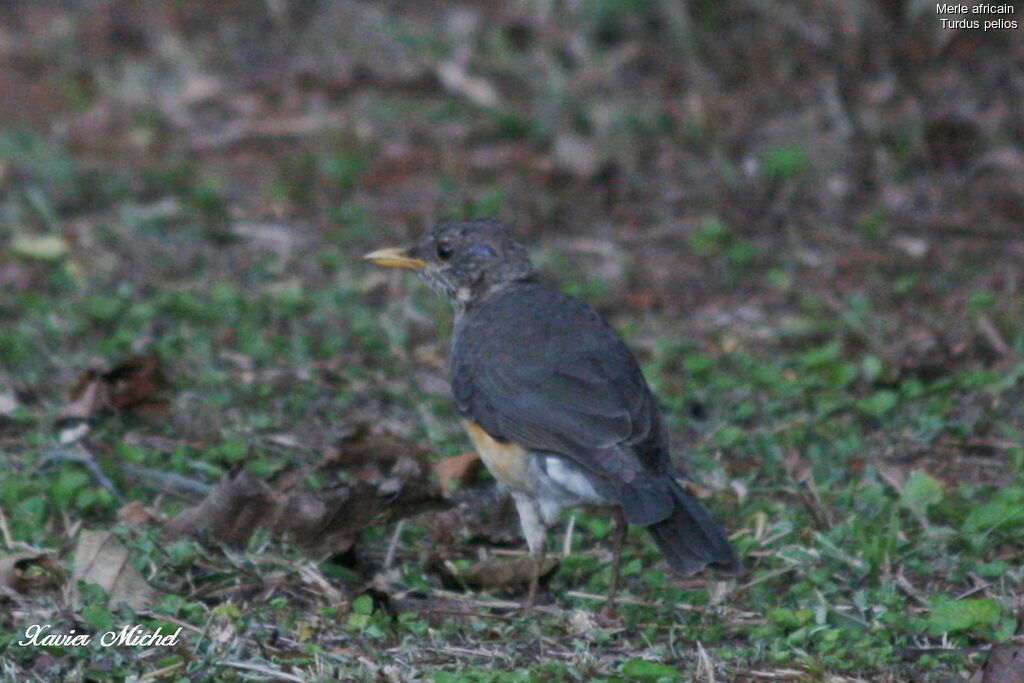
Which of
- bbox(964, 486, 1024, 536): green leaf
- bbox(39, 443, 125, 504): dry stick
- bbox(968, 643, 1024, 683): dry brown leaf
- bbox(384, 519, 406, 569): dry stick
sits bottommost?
bbox(964, 486, 1024, 536): green leaf

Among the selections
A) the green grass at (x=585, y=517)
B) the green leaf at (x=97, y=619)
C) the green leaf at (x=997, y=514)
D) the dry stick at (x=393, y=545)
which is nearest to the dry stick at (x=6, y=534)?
the green grass at (x=585, y=517)

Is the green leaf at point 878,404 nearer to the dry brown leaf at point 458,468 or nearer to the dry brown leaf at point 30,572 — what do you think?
the dry brown leaf at point 458,468

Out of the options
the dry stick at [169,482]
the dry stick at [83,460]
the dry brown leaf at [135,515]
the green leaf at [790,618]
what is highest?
the dry stick at [83,460]

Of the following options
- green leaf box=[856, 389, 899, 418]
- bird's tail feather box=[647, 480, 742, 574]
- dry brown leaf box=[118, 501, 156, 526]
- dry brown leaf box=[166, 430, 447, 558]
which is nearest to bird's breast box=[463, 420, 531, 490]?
dry brown leaf box=[166, 430, 447, 558]

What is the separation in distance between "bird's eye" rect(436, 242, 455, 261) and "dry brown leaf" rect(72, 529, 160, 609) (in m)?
2.17

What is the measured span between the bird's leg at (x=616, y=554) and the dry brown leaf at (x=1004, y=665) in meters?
1.34

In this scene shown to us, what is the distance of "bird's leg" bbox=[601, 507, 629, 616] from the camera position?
18.0 ft

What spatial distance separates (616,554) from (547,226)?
3959 mm

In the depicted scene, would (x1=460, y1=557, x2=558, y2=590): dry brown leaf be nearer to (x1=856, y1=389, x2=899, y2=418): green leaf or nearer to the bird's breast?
the bird's breast

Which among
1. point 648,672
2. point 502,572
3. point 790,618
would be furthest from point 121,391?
point 790,618

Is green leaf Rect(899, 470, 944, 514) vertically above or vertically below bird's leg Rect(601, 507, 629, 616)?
below

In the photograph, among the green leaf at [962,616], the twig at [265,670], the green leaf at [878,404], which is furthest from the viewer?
the green leaf at [878,404]

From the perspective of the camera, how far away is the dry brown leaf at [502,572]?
5.72 metres

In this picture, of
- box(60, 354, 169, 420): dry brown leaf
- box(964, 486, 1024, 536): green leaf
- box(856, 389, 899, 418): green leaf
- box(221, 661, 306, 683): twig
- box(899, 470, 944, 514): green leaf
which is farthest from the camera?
box(856, 389, 899, 418): green leaf
